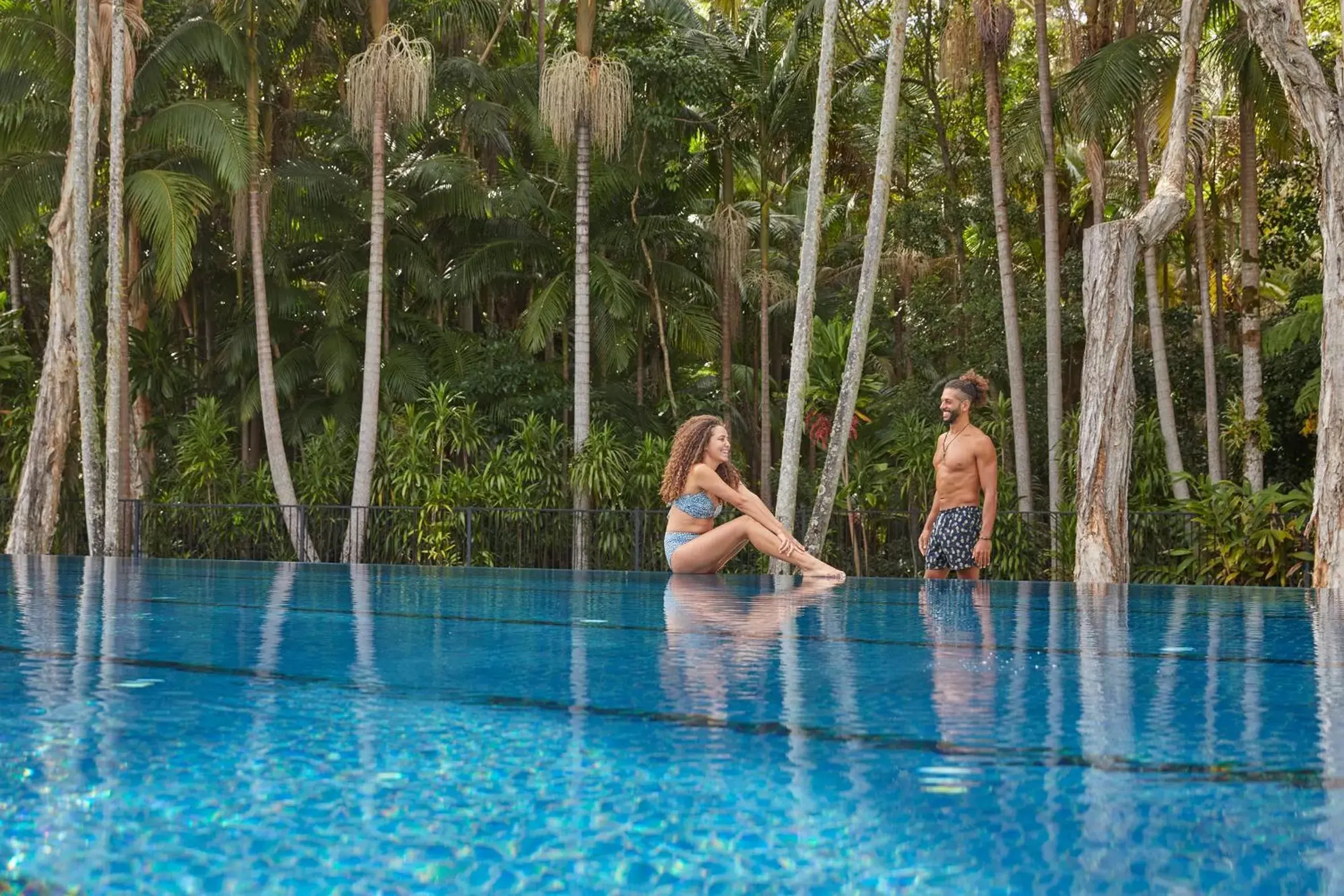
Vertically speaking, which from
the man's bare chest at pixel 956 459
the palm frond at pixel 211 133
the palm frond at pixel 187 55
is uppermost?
the palm frond at pixel 187 55

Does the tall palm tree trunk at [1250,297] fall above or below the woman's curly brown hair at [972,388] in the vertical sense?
above

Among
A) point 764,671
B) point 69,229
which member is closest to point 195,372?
point 69,229

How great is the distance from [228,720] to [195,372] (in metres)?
22.6

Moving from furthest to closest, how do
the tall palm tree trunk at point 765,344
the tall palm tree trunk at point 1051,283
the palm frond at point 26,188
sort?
1. the tall palm tree trunk at point 765,344
2. the palm frond at point 26,188
3. the tall palm tree trunk at point 1051,283

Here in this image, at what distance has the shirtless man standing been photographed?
841cm

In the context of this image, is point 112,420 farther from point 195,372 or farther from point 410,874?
point 410,874

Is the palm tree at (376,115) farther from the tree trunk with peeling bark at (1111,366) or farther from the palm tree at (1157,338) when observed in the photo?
the tree trunk with peeling bark at (1111,366)

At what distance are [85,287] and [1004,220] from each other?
11.8 metres

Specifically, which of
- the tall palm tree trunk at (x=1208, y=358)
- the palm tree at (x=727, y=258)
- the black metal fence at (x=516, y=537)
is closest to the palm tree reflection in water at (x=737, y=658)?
the black metal fence at (x=516, y=537)

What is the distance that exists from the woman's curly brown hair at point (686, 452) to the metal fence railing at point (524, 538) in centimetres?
675

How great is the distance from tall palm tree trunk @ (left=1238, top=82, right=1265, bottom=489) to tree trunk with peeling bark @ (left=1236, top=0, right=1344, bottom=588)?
6897 mm

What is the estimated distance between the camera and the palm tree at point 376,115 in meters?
17.6

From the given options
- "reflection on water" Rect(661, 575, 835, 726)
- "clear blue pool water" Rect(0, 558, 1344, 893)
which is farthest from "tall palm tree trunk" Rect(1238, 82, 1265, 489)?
"clear blue pool water" Rect(0, 558, 1344, 893)

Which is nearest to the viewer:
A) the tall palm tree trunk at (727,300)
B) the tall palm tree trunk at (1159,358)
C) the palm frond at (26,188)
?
the tall palm tree trunk at (1159,358)
